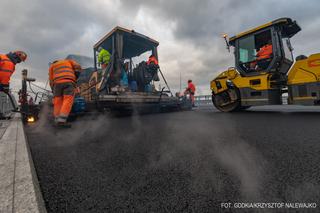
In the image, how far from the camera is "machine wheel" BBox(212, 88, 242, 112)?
509cm

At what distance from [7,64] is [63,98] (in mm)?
1497

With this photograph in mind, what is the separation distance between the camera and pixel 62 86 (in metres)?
3.28

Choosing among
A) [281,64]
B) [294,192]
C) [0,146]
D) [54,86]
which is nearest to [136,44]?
[54,86]

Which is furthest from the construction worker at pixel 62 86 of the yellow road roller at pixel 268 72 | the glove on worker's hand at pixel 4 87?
the yellow road roller at pixel 268 72

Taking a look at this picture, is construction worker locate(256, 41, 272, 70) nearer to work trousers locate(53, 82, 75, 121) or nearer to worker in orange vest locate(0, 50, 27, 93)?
work trousers locate(53, 82, 75, 121)

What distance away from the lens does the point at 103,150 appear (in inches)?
65.1

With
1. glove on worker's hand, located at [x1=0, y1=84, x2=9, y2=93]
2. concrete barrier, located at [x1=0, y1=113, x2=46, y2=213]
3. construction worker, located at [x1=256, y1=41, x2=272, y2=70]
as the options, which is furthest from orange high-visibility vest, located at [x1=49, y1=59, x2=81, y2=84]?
construction worker, located at [x1=256, y1=41, x2=272, y2=70]

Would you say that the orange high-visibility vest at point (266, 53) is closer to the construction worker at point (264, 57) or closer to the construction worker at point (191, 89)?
the construction worker at point (264, 57)

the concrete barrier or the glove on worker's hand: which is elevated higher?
the glove on worker's hand

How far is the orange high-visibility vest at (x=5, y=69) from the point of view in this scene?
3545mm

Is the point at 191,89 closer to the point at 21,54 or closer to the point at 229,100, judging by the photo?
the point at 229,100

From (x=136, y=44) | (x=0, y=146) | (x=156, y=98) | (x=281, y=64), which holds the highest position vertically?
(x=136, y=44)

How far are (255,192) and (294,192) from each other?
0.18 m

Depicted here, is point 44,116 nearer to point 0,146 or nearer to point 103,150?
point 0,146
